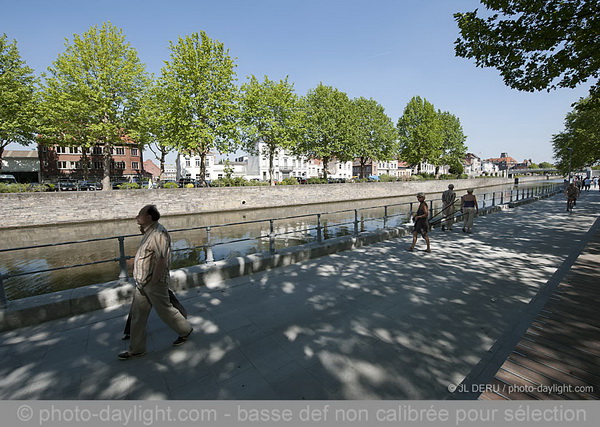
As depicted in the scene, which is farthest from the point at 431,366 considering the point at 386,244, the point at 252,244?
the point at 252,244

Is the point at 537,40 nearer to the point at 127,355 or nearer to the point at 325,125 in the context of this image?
the point at 127,355

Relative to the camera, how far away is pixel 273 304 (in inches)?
199

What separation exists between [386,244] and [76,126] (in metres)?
34.6

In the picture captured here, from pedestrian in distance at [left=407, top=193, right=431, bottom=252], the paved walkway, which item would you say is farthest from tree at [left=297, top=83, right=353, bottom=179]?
the paved walkway

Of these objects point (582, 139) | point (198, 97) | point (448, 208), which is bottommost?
point (448, 208)

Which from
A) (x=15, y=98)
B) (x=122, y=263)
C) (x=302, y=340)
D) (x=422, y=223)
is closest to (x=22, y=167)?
(x=15, y=98)

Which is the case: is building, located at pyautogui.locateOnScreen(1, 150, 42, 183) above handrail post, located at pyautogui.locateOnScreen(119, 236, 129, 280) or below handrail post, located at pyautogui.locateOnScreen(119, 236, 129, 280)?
above

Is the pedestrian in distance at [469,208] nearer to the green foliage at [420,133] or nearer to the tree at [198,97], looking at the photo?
the tree at [198,97]

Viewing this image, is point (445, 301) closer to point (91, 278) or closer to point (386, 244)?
point (386, 244)

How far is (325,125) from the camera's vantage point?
4262 centimetres

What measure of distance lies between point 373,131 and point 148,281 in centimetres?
5055

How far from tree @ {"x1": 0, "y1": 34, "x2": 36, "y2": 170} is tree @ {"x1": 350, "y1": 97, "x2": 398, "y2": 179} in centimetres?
4119

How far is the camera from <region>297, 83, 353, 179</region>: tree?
1682 inches

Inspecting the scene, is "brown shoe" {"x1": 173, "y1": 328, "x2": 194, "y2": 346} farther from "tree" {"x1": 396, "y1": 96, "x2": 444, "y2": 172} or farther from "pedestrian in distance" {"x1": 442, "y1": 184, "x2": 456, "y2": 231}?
"tree" {"x1": 396, "y1": 96, "x2": 444, "y2": 172}
